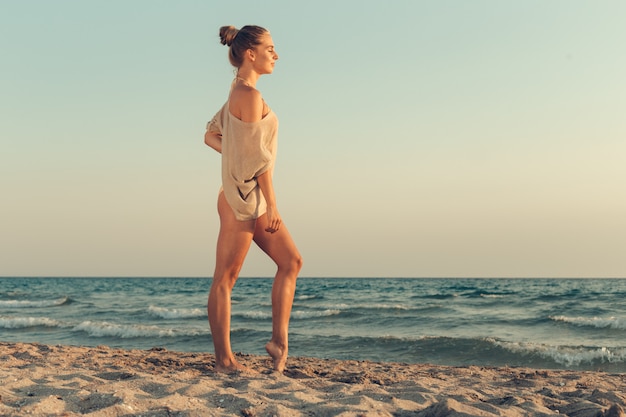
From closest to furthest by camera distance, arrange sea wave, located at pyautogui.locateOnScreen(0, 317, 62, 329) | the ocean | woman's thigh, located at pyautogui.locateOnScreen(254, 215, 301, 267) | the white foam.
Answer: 1. woman's thigh, located at pyautogui.locateOnScreen(254, 215, 301, 267)
2. the ocean
3. sea wave, located at pyautogui.locateOnScreen(0, 317, 62, 329)
4. the white foam

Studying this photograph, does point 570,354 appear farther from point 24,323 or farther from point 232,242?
point 24,323

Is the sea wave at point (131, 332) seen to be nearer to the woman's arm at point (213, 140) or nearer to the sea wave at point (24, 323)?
the sea wave at point (24, 323)

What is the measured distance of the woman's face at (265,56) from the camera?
362 centimetres

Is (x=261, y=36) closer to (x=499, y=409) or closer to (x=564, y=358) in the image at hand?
(x=499, y=409)

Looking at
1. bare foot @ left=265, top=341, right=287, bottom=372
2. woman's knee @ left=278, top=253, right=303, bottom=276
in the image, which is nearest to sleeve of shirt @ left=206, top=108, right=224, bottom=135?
woman's knee @ left=278, top=253, right=303, bottom=276

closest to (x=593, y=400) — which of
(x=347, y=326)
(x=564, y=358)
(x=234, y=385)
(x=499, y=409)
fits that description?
(x=499, y=409)

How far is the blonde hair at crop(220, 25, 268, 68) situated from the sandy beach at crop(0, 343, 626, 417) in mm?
2053

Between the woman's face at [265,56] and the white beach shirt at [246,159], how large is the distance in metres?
0.29

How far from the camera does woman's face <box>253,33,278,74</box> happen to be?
11.9ft

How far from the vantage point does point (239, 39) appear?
11.8ft

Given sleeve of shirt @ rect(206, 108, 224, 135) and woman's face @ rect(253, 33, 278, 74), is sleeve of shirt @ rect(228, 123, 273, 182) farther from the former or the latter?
woman's face @ rect(253, 33, 278, 74)

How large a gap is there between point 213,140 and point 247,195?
52 cm

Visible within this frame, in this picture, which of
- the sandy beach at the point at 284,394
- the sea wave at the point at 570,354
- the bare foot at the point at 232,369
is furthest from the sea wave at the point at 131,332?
the bare foot at the point at 232,369

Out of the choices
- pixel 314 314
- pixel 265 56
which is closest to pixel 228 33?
pixel 265 56
